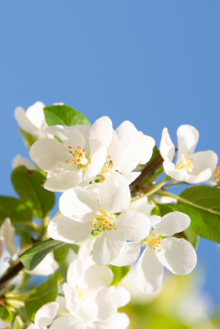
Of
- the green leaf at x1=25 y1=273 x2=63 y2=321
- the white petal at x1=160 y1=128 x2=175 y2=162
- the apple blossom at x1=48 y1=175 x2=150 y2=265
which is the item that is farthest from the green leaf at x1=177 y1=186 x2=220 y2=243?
the green leaf at x1=25 y1=273 x2=63 y2=321

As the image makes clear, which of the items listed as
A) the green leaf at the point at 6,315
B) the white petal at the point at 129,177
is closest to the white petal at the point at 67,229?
the white petal at the point at 129,177

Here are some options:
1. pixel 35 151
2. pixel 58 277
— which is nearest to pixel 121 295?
pixel 58 277

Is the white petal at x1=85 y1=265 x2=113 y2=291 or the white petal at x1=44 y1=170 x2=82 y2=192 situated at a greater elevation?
the white petal at x1=44 y1=170 x2=82 y2=192

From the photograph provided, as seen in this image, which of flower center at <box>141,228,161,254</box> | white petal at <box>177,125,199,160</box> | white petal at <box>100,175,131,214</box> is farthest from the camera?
white petal at <box>177,125,199,160</box>

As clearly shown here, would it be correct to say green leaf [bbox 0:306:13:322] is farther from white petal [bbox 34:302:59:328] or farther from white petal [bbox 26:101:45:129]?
white petal [bbox 26:101:45:129]

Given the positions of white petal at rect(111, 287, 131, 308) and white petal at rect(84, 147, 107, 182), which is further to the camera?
white petal at rect(111, 287, 131, 308)

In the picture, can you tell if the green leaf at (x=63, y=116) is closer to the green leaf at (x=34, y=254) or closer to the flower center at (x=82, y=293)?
the green leaf at (x=34, y=254)

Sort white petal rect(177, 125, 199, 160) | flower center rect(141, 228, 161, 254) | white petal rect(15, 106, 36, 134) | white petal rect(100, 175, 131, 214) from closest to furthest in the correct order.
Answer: white petal rect(100, 175, 131, 214) → flower center rect(141, 228, 161, 254) → white petal rect(177, 125, 199, 160) → white petal rect(15, 106, 36, 134)
